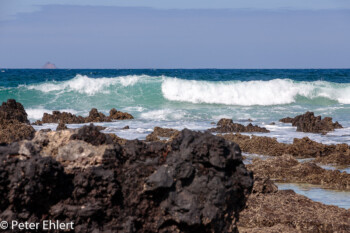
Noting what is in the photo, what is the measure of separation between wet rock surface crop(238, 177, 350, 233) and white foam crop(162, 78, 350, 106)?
18.8 meters

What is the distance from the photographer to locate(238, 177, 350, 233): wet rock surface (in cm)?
418

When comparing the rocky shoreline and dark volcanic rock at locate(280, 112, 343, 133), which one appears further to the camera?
dark volcanic rock at locate(280, 112, 343, 133)

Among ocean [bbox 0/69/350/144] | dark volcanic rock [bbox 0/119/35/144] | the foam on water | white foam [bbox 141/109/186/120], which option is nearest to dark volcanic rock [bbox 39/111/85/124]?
white foam [bbox 141/109/186/120]

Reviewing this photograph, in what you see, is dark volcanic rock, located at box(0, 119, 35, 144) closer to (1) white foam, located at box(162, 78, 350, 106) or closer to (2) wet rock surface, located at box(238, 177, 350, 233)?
(2) wet rock surface, located at box(238, 177, 350, 233)

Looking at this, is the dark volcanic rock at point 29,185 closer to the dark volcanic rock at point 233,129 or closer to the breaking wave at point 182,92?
the dark volcanic rock at point 233,129

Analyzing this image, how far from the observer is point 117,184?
294cm

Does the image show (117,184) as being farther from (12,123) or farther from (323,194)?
(12,123)

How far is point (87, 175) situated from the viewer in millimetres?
2908

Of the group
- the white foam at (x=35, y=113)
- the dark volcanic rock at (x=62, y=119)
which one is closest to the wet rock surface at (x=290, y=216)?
the dark volcanic rock at (x=62, y=119)

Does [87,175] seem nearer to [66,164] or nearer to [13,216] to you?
[66,164]

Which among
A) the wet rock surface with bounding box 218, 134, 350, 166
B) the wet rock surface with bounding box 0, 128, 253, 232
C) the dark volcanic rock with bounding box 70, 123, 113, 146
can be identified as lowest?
the wet rock surface with bounding box 218, 134, 350, 166

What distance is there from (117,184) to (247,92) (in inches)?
885

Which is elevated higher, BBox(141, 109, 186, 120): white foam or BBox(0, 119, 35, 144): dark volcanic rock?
BBox(0, 119, 35, 144): dark volcanic rock

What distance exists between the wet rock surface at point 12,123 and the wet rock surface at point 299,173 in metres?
3.81
